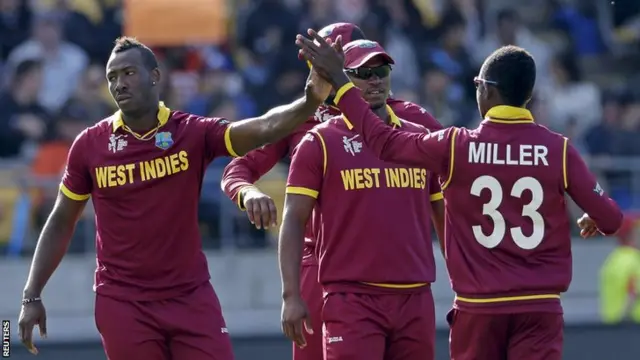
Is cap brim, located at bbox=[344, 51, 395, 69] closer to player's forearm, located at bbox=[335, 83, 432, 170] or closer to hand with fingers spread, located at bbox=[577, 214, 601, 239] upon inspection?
player's forearm, located at bbox=[335, 83, 432, 170]

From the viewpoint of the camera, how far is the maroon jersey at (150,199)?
7.00 meters

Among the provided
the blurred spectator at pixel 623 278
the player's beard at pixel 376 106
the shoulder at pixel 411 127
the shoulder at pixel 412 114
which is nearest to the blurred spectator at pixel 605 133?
the blurred spectator at pixel 623 278

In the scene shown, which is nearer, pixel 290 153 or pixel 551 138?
pixel 551 138

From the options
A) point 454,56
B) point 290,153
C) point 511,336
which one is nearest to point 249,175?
point 290,153

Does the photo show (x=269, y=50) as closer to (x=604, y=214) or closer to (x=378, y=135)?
(x=378, y=135)

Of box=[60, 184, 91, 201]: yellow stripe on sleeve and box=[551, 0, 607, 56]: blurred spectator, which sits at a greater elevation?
box=[551, 0, 607, 56]: blurred spectator

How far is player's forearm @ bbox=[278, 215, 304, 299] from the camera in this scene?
6.91 metres

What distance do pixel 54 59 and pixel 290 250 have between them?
27.9 feet

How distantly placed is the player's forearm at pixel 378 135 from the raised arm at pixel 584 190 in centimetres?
67

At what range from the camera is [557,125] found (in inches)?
592

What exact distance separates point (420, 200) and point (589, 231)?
35.3 inches

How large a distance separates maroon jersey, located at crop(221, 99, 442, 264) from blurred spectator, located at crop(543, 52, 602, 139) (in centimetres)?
766

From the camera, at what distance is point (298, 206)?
701 centimetres

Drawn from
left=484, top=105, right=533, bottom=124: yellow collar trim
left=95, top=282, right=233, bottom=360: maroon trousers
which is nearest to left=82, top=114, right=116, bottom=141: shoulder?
left=95, top=282, right=233, bottom=360: maroon trousers
